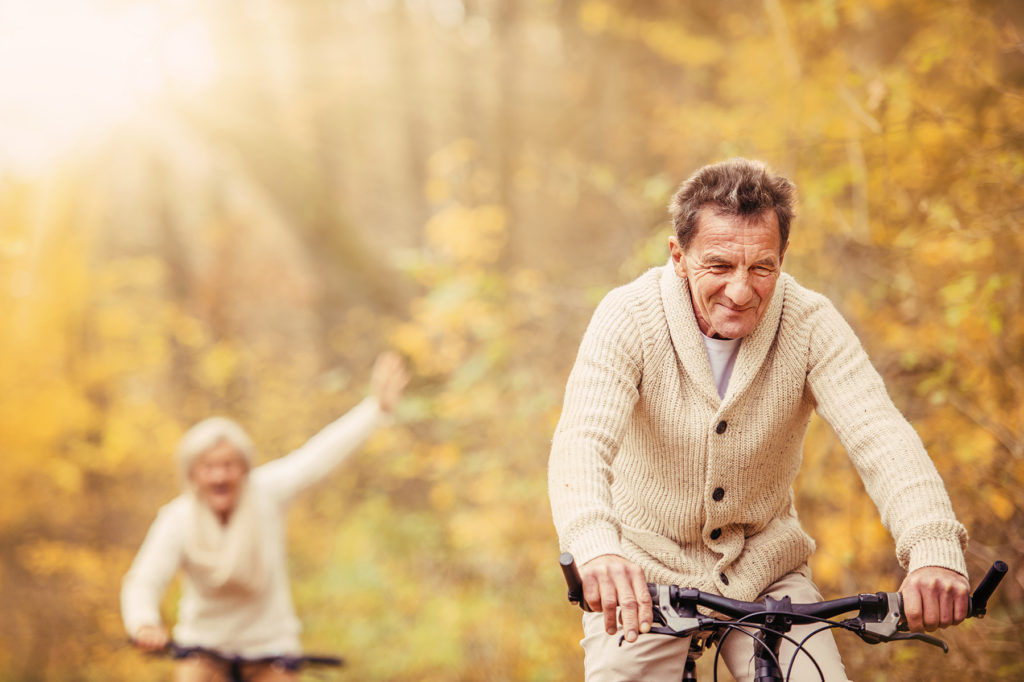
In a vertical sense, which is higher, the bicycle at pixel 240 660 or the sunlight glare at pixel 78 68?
the sunlight glare at pixel 78 68

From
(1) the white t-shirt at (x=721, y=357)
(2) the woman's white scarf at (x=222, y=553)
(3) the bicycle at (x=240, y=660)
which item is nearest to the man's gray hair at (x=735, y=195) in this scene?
(1) the white t-shirt at (x=721, y=357)

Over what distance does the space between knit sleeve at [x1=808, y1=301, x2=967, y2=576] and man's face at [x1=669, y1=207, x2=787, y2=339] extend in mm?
238

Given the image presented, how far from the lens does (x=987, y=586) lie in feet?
6.04

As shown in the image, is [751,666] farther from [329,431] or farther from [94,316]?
[94,316]

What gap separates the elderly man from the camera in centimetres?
214

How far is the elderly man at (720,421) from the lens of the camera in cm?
214

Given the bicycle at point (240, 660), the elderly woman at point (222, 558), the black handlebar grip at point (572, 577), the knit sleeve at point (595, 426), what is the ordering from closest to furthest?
the black handlebar grip at point (572, 577), the knit sleeve at point (595, 426), the bicycle at point (240, 660), the elderly woman at point (222, 558)

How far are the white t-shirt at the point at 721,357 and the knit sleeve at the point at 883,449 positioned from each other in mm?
209

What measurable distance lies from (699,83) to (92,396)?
9720 millimetres

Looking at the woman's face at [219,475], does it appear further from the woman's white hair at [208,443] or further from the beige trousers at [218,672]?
the beige trousers at [218,672]

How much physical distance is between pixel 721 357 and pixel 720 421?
19 cm

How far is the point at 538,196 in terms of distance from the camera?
12.9 metres

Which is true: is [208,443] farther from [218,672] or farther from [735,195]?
[735,195]

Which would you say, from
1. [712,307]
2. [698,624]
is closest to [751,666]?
[698,624]
